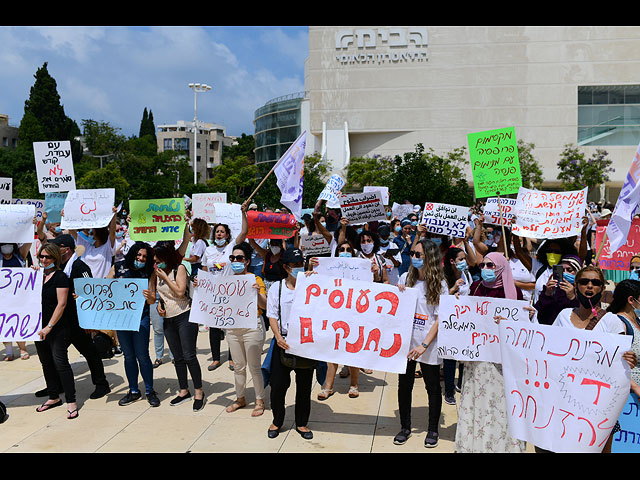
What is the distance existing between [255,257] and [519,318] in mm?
5534

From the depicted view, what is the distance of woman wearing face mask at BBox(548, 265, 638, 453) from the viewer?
4.28m

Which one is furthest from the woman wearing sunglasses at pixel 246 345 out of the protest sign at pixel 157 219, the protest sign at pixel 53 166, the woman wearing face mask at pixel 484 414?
the protest sign at pixel 53 166

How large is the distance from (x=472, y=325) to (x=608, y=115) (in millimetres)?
56269

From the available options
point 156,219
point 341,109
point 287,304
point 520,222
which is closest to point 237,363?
point 287,304

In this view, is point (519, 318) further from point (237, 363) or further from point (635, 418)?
point (237, 363)

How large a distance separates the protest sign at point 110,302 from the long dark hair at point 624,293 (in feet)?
15.8

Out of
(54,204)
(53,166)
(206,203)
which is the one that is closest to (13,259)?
(54,204)

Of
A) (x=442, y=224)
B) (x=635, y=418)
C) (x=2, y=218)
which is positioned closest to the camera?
(x=635, y=418)

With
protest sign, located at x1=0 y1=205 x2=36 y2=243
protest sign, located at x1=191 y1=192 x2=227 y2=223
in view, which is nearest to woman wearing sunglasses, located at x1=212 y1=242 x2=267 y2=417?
protest sign, located at x1=0 y1=205 x2=36 y2=243

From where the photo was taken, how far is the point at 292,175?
26.6ft

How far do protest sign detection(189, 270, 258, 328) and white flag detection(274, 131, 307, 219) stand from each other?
5.59 feet

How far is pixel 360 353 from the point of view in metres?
5.82

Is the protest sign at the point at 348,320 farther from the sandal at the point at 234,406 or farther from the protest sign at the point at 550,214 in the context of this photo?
the protest sign at the point at 550,214

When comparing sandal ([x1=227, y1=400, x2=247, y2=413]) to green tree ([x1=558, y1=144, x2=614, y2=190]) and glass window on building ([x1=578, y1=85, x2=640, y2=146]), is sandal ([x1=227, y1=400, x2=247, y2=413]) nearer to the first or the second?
green tree ([x1=558, y1=144, x2=614, y2=190])
